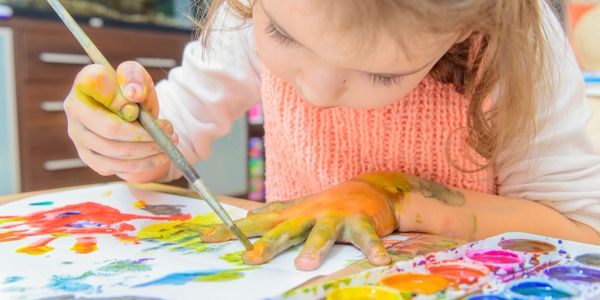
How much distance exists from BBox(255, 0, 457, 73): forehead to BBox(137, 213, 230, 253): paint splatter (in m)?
0.19

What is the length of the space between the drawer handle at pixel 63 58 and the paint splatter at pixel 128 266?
1.53 meters

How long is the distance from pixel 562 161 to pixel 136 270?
482mm

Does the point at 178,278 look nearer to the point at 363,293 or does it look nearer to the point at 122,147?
the point at 363,293

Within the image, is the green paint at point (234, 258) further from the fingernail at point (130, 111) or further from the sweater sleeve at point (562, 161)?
the sweater sleeve at point (562, 161)

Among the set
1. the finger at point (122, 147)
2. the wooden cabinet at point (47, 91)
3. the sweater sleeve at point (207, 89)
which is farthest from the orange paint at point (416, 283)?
the wooden cabinet at point (47, 91)

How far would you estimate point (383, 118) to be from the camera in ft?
2.38

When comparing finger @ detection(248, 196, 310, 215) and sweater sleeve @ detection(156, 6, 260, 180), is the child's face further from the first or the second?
sweater sleeve @ detection(156, 6, 260, 180)

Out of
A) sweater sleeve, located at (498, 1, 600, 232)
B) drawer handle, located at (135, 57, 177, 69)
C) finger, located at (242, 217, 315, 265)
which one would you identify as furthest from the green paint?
drawer handle, located at (135, 57, 177, 69)

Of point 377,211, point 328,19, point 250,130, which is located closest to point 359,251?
point 377,211

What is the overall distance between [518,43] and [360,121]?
0.86 ft

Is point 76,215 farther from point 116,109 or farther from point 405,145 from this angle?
point 405,145

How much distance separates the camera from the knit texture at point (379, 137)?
27.5 inches

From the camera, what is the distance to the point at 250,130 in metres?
2.62

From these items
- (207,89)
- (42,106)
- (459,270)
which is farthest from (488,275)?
(42,106)
